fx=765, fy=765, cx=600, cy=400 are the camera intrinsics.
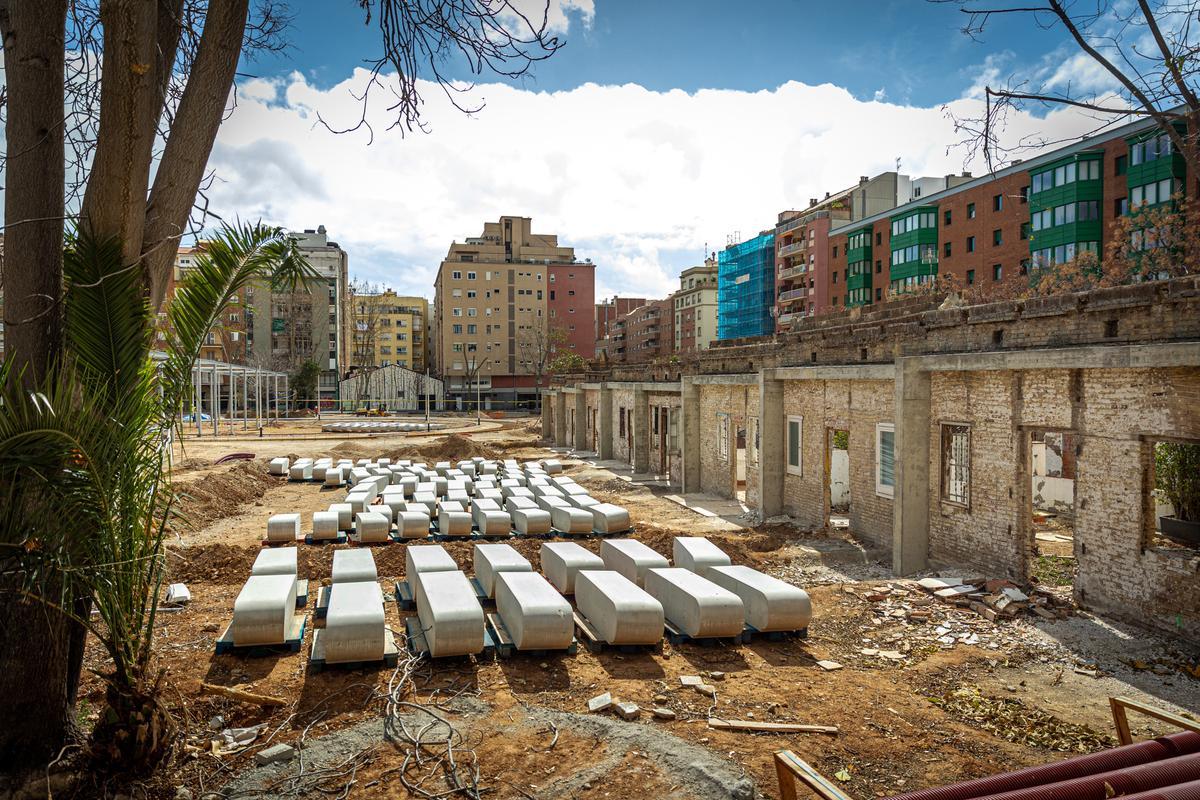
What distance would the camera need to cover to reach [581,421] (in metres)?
39.0

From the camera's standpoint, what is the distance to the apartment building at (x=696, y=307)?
94.4m

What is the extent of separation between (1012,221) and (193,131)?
49093mm

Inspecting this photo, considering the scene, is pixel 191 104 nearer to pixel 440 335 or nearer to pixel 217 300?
pixel 217 300

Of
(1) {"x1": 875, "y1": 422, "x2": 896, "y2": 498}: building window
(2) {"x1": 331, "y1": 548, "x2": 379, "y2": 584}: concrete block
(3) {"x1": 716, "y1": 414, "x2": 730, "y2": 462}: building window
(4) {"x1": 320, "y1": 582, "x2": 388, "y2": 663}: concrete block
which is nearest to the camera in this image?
(4) {"x1": 320, "y1": 582, "x2": 388, "y2": 663}: concrete block

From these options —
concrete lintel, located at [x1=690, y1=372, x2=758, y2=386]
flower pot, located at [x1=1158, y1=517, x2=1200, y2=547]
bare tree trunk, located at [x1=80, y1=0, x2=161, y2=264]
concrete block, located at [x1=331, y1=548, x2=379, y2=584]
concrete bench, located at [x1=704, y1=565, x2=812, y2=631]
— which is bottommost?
concrete bench, located at [x1=704, y1=565, x2=812, y2=631]

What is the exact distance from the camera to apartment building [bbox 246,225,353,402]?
7550 centimetres

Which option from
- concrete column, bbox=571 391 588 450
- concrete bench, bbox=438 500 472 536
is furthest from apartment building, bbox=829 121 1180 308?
concrete bench, bbox=438 500 472 536

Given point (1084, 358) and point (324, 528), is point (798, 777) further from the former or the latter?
point (324, 528)

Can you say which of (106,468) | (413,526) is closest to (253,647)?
(106,468)

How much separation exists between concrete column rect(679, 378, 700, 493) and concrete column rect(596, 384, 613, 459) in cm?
1008

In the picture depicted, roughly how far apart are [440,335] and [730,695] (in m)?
78.6

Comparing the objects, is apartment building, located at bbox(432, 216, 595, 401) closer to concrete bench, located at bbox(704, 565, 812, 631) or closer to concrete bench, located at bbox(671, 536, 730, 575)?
concrete bench, located at bbox(671, 536, 730, 575)

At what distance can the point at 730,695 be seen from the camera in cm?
787

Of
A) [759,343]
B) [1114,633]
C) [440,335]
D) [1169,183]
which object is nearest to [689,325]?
[440,335]
